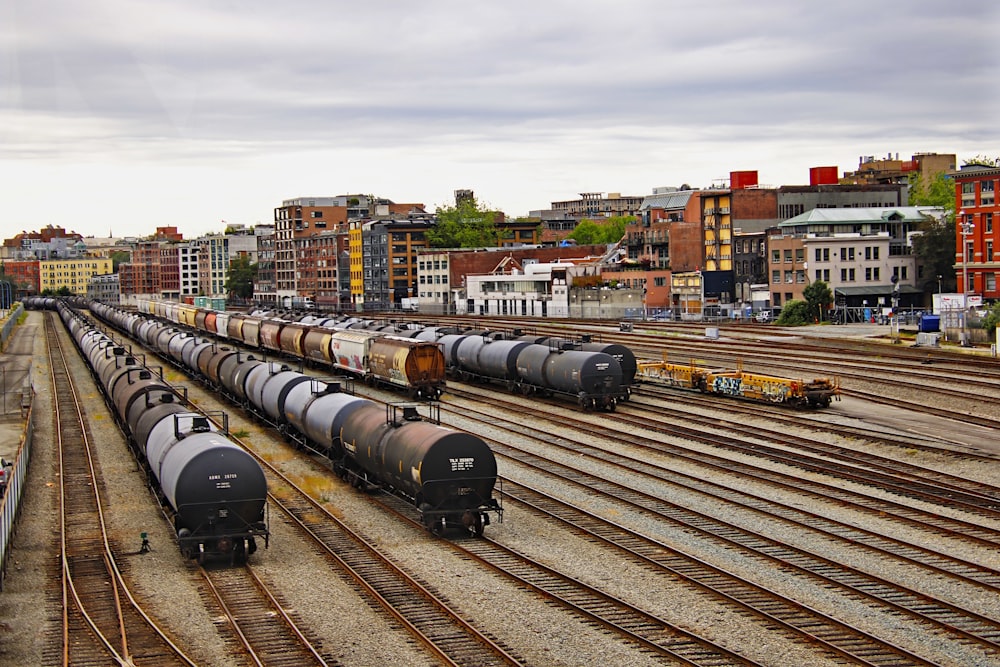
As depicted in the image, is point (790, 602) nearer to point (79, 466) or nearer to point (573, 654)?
point (573, 654)

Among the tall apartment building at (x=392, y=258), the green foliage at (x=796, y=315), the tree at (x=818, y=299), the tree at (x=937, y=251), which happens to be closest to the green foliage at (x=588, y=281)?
the tree at (x=818, y=299)

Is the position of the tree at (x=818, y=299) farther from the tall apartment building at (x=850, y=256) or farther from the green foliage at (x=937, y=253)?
the green foliage at (x=937, y=253)

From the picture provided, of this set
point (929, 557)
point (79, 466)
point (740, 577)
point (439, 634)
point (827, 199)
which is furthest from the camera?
point (827, 199)

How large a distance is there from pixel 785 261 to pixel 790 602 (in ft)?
270

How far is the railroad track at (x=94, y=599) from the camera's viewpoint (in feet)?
63.8

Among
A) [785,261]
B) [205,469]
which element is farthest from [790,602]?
[785,261]

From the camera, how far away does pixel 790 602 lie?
69.9 feet

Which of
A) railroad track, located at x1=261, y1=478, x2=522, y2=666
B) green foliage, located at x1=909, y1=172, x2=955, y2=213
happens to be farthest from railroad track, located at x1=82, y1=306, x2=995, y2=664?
green foliage, located at x1=909, y1=172, x2=955, y2=213

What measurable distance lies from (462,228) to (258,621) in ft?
521

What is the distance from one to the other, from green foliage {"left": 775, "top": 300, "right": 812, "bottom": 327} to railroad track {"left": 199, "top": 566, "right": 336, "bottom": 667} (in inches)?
2782

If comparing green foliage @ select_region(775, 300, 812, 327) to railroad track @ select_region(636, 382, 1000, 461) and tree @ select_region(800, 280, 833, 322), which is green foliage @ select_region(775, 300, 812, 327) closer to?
tree @ select_region(800, 280, 833, 322)

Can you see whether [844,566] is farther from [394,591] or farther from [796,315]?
[796,315]

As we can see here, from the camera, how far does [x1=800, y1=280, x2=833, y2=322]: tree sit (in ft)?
291

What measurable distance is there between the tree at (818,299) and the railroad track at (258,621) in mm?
71883
